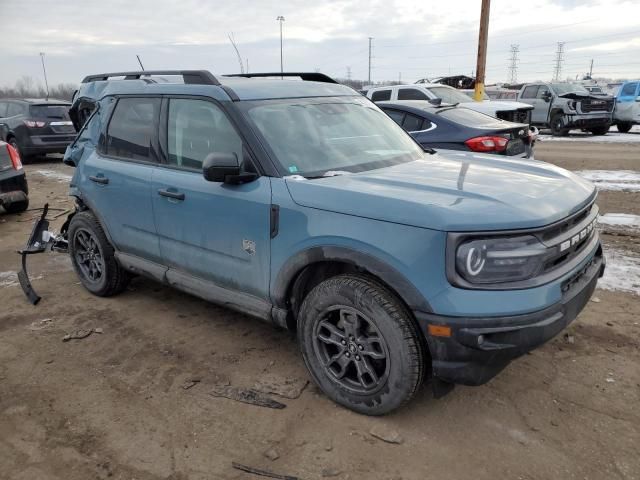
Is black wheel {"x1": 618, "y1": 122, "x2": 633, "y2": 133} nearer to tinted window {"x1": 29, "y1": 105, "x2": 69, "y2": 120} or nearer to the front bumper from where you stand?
tinted window {"x1": 29, "y1": 105, "x2": 69, "y2": 120}

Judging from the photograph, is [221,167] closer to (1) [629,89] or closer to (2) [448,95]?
(2) [448,95]

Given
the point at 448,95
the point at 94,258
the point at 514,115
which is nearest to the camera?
the point at 94,258

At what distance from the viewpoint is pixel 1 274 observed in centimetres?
564

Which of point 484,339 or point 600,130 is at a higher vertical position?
point 484,339

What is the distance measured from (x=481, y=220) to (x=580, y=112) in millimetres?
17385

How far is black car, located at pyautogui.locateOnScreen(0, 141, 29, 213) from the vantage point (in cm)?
745

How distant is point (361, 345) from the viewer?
2.90 m

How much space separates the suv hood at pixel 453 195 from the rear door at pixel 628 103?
689 inches

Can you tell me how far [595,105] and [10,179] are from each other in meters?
17.1

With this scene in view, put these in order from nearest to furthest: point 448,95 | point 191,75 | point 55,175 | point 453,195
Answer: point 453,195 → point 191,75 → point 55,175 → point 448,95

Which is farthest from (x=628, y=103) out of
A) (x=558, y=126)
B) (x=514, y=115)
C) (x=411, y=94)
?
(x=514, y=115)

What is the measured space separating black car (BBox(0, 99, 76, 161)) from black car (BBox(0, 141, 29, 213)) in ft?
21.0

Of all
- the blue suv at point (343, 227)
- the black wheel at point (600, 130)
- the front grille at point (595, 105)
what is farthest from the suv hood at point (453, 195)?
the black wheel at point (600, 130)

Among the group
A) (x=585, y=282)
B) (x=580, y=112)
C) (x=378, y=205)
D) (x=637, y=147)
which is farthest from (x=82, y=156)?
(x=580, y=112)
